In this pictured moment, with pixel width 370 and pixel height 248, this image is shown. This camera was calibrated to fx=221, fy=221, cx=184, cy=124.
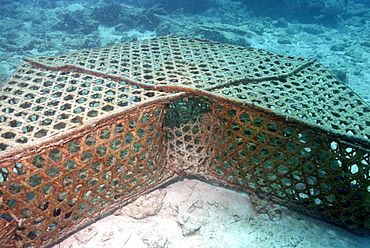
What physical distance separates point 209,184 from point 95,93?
2.62 m

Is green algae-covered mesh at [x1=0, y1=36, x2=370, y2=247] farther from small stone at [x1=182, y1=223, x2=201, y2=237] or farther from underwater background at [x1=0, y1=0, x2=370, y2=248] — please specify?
underwater background at [x1=0, y1=0, x2=370, y2=248]

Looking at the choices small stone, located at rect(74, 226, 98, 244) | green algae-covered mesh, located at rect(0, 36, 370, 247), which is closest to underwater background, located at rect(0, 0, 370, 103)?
green algae-covered mesh, located at rect(0, 36, 370, 247)

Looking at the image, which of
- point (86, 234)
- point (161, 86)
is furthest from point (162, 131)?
point (86, 234)

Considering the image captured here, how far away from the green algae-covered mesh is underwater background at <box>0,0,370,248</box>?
19.5 ft

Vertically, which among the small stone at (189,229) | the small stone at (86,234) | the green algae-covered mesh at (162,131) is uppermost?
the green algae-covered mesh at (162,131)

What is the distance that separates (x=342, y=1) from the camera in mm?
22094

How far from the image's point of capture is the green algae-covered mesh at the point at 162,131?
2.74 meters

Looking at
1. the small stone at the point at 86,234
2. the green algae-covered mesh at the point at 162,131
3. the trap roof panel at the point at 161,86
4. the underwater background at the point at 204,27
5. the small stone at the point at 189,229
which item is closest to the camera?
the green algae-covered mesh at the point at 162,131

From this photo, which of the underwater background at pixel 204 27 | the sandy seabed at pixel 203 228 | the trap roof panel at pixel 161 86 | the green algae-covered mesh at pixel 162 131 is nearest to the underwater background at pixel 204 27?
the underwater background at pixel 204 27

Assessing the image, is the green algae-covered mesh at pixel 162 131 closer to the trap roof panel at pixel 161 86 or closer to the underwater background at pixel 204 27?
the trap roof panel at pixel 161 86

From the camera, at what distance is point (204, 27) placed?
1409 centimetres

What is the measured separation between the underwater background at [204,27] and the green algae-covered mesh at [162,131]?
5.94 meters

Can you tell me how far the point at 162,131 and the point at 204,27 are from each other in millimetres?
12155

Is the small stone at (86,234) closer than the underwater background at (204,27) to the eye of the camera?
Yes
